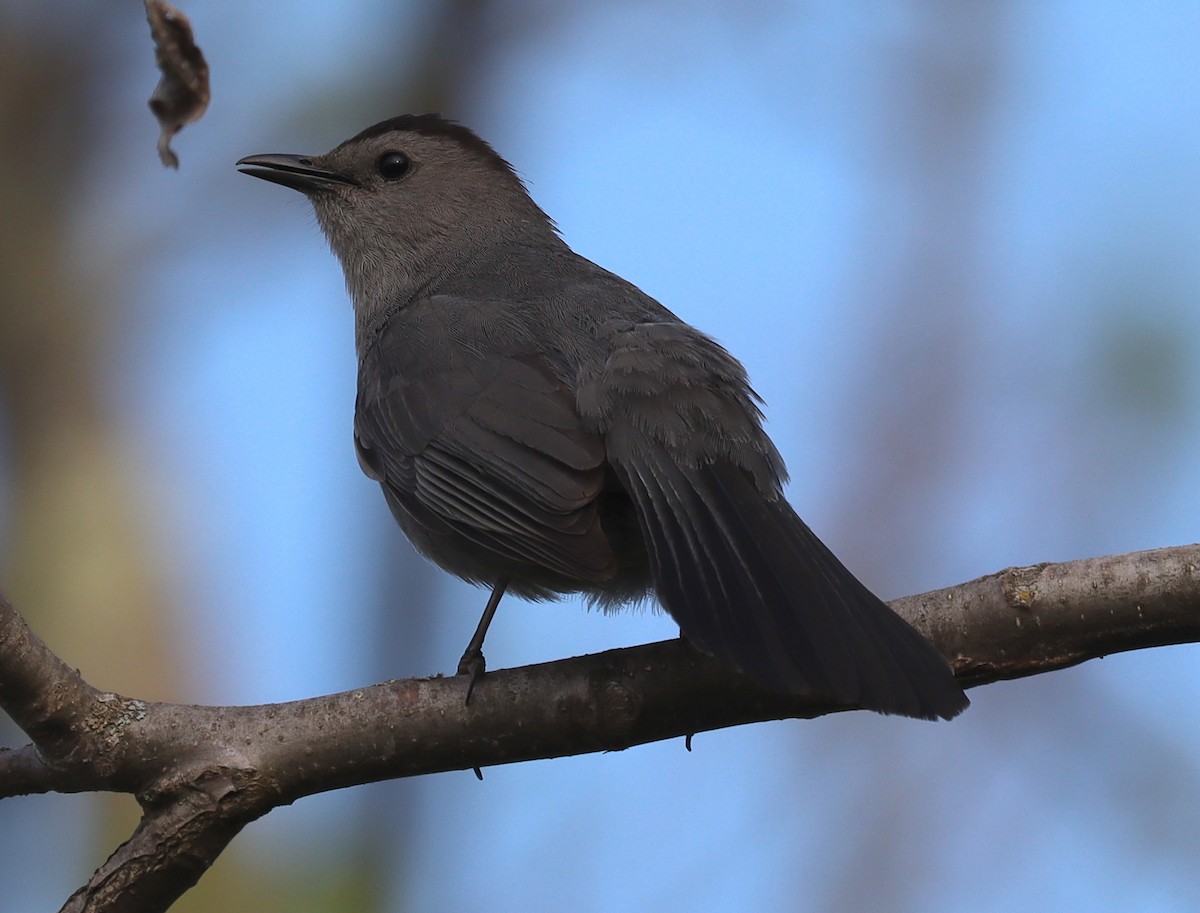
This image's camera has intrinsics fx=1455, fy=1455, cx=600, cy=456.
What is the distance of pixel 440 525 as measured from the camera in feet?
14.1

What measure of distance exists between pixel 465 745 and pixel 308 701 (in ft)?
1.26

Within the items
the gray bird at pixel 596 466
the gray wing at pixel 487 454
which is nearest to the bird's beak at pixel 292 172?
the gray bird at pixel 596 466

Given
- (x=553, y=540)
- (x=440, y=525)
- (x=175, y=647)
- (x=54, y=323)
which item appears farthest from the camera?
(x=54, y=323)

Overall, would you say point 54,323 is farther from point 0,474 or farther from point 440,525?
point 440,525

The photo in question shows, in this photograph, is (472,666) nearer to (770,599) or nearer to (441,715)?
(441,715)

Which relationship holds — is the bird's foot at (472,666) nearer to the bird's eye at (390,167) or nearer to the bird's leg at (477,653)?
the bird's leg at (477,653)

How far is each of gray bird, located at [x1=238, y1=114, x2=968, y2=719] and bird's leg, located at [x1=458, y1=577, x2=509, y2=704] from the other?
12mm

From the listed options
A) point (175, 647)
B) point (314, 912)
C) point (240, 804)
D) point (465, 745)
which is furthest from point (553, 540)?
point (175, 647)

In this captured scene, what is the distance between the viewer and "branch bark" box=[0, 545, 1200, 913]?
128 inches

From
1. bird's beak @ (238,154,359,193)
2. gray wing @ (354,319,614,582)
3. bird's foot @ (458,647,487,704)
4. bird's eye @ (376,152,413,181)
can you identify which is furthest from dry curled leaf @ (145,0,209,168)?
bird's eye @ (376,152,413,181)

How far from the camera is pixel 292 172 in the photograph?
19.6ft

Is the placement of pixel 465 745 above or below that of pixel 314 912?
above

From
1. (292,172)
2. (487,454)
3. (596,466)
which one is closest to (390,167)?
(292,172)

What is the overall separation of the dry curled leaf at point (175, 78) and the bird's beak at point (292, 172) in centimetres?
238
